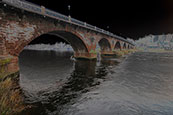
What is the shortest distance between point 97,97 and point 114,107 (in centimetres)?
173

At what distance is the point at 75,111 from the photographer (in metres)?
6.22

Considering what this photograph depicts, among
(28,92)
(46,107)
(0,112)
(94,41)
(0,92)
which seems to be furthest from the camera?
(94,41)

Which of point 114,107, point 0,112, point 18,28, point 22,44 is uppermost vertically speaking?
point 18,28

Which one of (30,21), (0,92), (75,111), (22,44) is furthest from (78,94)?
(30,21)

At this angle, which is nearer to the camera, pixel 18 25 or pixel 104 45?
pixel 18 25

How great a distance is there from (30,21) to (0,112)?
12761mm

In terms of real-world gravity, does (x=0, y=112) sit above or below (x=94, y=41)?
below

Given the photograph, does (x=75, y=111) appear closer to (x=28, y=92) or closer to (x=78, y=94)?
(x=78, y=94)

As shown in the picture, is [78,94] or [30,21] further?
[30,21]

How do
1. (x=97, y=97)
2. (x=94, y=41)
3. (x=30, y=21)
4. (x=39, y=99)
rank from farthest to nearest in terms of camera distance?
(x=94, y=41) → (x=30, y=21) → (x=97, y=97) → (x=39, y=99)

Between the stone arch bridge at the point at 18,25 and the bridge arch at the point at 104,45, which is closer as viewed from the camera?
the stone arch bridge at the point at 18,25

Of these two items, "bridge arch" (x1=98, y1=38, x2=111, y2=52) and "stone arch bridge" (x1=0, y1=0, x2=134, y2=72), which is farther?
"bridge arch" (x1=98, y1=38, x2=111, y2=52)

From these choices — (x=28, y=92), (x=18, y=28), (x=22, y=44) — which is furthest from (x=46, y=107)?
(x=18, y=28)

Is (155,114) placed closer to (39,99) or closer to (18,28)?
(39,99)
